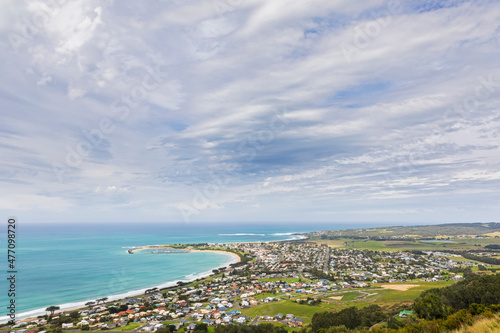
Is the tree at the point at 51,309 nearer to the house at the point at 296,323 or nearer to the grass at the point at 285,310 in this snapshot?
the grass at the point at 285,310

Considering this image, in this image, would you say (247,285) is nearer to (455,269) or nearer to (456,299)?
(456,299)

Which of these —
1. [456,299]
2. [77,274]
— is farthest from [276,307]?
[77,274]

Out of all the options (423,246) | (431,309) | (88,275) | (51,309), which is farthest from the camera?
(423,246)

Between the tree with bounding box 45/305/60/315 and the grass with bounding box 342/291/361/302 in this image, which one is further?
the grass with bounding box 342/291/361/302

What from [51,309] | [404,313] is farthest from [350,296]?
[51,309]

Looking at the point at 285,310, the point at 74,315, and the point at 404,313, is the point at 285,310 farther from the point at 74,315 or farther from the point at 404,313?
the point at 74,315

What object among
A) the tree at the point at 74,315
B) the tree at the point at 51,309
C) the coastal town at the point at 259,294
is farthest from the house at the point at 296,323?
the tree at the point at 51,309

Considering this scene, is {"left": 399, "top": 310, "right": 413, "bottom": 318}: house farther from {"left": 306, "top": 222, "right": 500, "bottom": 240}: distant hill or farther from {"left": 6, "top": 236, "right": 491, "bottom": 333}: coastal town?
{"left": 306, "top": 222, "right": 500, "bottom": 240}: distant hill

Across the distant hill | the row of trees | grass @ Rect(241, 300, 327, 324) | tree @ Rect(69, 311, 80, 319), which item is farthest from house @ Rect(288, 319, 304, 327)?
the distant hill
